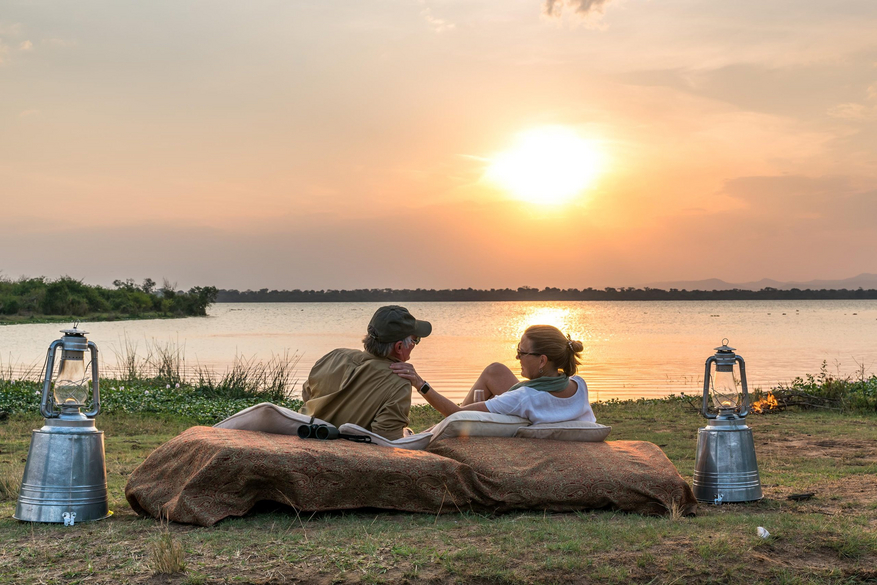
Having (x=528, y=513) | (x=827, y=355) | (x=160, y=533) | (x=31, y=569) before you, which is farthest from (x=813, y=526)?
(x=827, y=355)

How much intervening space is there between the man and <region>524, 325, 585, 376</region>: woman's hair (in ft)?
2.64

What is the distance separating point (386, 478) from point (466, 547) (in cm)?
90

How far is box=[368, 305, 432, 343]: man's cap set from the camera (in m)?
5.37

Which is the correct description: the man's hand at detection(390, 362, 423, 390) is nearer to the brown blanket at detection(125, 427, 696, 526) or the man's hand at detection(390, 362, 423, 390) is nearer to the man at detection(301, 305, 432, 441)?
the man at detection(301, 305, 432, 441)

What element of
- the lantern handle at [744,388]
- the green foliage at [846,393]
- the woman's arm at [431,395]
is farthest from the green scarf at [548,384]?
the green foliage at [846,393]

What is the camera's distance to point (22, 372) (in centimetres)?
1844

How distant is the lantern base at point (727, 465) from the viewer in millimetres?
5387

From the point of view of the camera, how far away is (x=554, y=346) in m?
5.59

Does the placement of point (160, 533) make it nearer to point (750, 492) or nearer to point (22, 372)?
point (750, 492)

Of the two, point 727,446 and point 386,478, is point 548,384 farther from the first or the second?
point 386,478

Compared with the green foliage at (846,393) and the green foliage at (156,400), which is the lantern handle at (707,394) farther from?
the green foliage at (156,400)

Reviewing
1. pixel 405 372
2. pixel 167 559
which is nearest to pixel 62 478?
pixel 167 559

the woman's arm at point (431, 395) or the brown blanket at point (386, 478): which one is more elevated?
the woman's arm at point (431, 395)

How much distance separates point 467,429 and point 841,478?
320 cm
